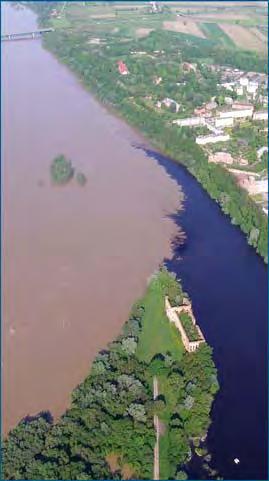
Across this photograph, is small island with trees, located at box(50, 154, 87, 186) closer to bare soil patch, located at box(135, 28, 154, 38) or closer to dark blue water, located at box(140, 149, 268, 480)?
dark blue water, located at box(140, 149, 268, 480)

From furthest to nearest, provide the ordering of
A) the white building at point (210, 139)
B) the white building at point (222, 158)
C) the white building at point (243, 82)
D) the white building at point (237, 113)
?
the white building at point (243, 82) → the white building at point (237, 113) → the white building at point (210, 139) → the white building at point (222, 158)

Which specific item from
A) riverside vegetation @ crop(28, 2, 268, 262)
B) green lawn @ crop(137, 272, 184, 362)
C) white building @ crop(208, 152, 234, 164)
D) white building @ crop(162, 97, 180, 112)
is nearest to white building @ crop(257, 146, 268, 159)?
white building @ crop(208, 152, 234, 164)

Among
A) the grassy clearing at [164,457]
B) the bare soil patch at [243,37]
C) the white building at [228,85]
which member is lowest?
the grassy clearing at [164,457]

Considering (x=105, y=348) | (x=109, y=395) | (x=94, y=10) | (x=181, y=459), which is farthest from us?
(x=94, y=10)

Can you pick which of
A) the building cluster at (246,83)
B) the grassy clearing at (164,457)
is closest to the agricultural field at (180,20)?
the building cluster at (246,83)

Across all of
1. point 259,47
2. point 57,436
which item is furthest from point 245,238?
point 259,47

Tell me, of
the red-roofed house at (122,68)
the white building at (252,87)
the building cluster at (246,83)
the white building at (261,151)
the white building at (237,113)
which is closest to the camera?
the white building at (261,151)

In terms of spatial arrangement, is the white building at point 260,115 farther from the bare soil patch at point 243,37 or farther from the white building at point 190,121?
the bare soil patch at point 243,37

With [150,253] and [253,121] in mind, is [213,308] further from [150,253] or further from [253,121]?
[253,121]
